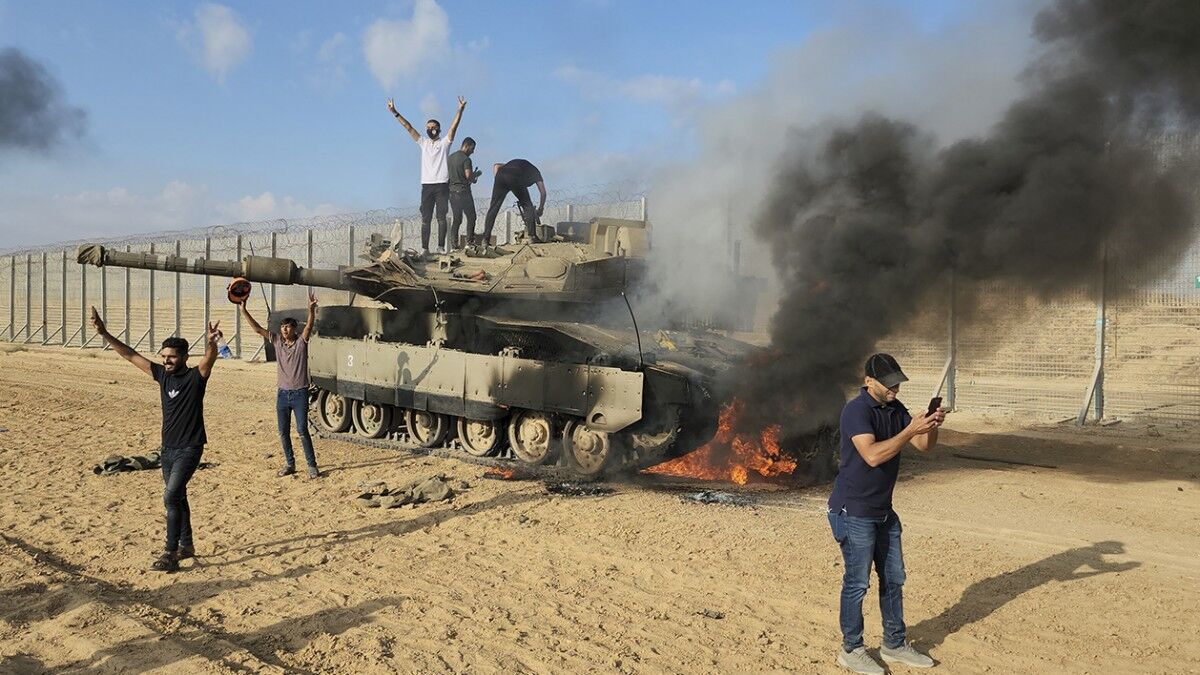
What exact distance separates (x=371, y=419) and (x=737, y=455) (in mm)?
5746

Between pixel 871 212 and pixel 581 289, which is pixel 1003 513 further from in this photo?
pixel 581 289

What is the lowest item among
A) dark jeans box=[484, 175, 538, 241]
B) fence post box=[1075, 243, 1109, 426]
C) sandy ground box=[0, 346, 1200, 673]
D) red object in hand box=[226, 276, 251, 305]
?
sandy ground box=[0, 346, 1200, 673]

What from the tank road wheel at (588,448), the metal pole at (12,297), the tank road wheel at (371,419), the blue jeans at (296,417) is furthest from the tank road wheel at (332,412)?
the metal pole at (12,297)

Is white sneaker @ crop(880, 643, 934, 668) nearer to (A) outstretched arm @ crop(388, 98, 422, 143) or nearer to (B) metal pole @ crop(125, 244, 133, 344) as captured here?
(A) outstretched arm @ crop(388, 98, 422, 143)

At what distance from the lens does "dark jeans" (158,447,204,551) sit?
7.02 m

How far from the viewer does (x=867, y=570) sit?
5.07 meters

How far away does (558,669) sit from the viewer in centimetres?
512

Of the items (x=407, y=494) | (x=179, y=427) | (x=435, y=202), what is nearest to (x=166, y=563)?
(x=179, y=427)

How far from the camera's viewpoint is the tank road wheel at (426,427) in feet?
42.2

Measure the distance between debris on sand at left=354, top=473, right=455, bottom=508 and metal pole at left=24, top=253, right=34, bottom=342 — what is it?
112ft

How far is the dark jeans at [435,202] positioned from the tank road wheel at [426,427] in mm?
4128

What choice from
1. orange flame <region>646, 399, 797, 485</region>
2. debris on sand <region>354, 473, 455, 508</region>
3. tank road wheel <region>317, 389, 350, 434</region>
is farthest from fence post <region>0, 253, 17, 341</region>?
orange flame <region>646, 399, 797, 485</region>

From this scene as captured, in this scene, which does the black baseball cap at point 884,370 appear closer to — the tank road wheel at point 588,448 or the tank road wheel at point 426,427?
the tank road wheel at point 588,448

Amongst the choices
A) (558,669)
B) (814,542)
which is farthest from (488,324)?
(558,669)
